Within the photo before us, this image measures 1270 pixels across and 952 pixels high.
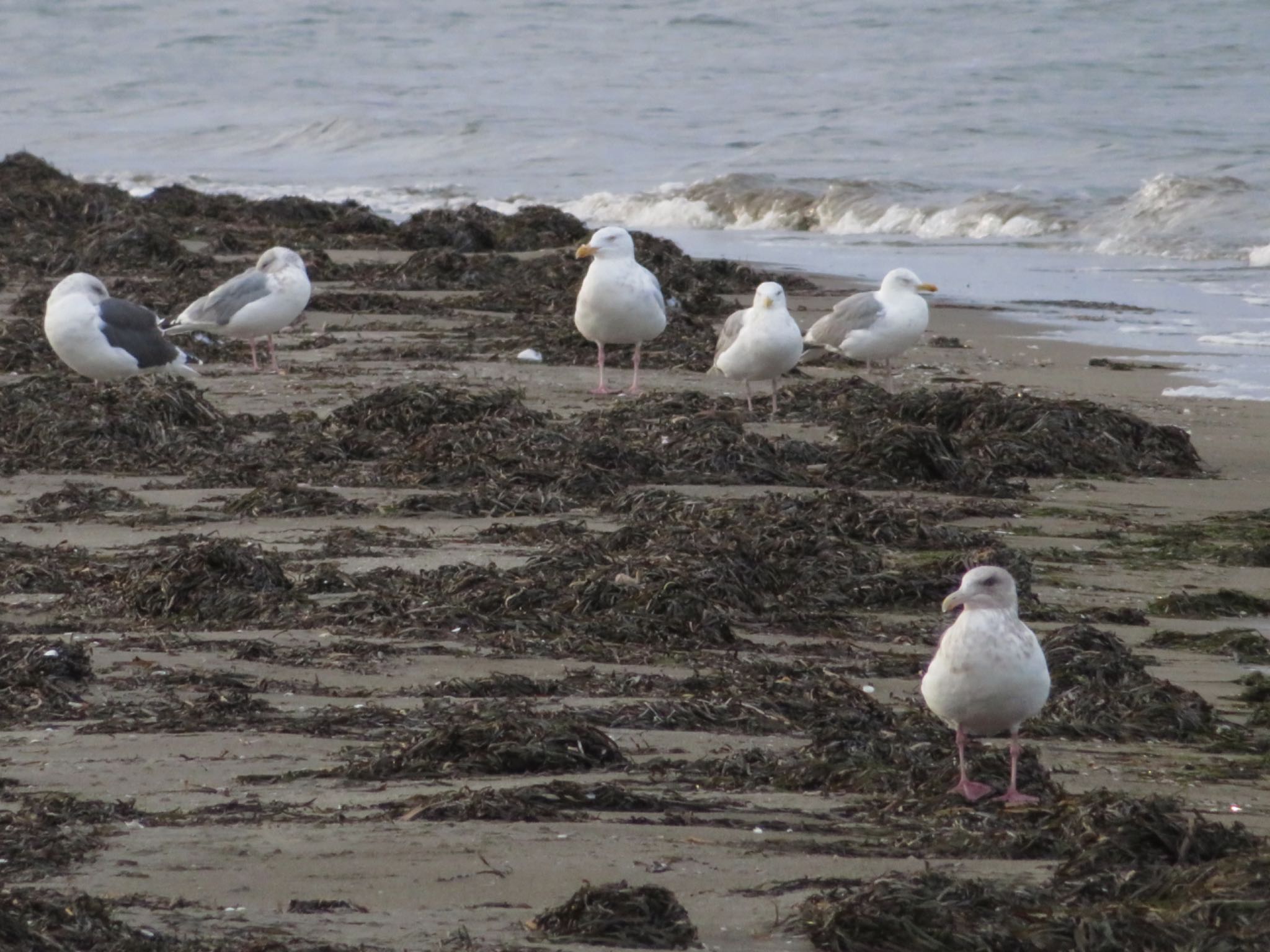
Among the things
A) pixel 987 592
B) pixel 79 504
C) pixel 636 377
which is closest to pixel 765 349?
pixel 636 377

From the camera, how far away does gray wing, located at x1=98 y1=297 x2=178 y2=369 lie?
884 centimetres

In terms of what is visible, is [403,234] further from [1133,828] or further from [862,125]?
[1133,828]

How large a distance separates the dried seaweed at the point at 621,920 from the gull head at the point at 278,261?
25.5 ft

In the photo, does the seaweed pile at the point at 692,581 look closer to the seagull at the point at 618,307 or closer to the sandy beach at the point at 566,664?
the sandy beach at the point at 566,664

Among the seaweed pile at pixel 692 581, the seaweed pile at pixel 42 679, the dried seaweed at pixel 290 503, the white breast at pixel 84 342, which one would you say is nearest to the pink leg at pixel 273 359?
the white breast at pixel 84 342

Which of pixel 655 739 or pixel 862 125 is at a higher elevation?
pixel 862 125

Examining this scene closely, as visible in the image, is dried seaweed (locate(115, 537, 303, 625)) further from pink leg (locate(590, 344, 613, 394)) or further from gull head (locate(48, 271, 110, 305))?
gull head (locate(48, 271, 110, 305))

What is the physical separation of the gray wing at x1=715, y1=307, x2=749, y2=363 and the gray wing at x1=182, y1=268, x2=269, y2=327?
2.60m

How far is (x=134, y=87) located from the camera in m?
35.2

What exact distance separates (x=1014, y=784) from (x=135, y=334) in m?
6.38

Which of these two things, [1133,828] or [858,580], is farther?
[858,580]

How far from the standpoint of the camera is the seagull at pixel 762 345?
27.7 ft

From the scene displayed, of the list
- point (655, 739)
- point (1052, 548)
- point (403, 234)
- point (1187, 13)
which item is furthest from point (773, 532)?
point (1187, 13)

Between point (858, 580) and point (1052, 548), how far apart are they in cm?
97
